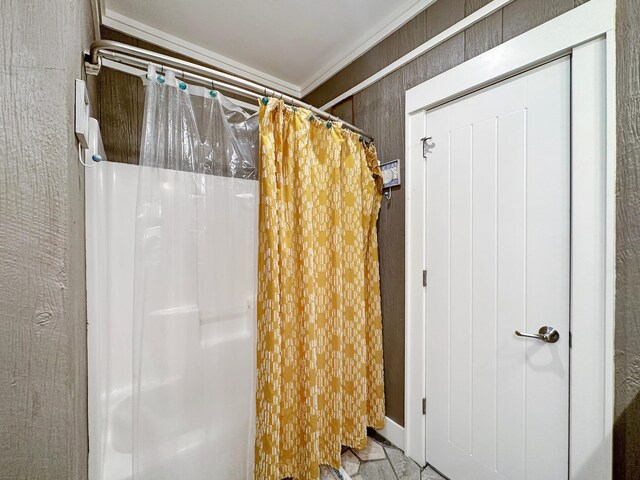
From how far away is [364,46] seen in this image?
1760mm

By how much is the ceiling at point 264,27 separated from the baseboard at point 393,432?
7.99 ft

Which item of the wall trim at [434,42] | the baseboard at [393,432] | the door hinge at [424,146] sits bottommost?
the baseboard at [393,432]

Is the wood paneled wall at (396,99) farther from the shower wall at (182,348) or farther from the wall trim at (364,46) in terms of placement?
the shower wall at (182,348)

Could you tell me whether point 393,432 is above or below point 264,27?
below

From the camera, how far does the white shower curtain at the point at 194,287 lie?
0.95 meters

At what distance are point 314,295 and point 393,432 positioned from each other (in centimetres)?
107

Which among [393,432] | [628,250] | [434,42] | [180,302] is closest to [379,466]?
[393,432]

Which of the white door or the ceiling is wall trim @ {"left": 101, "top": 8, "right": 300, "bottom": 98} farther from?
the white door

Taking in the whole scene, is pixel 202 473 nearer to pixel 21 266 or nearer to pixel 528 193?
pixel 21 266

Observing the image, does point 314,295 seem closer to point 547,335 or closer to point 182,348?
point 182,348

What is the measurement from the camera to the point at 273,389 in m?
1.15

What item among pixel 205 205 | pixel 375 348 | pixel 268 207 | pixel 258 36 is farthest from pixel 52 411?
pixel 258 36

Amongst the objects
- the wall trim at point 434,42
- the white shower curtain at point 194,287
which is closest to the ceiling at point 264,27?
the wall trim at point 434,42

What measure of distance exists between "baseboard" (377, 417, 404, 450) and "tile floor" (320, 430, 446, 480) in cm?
3
